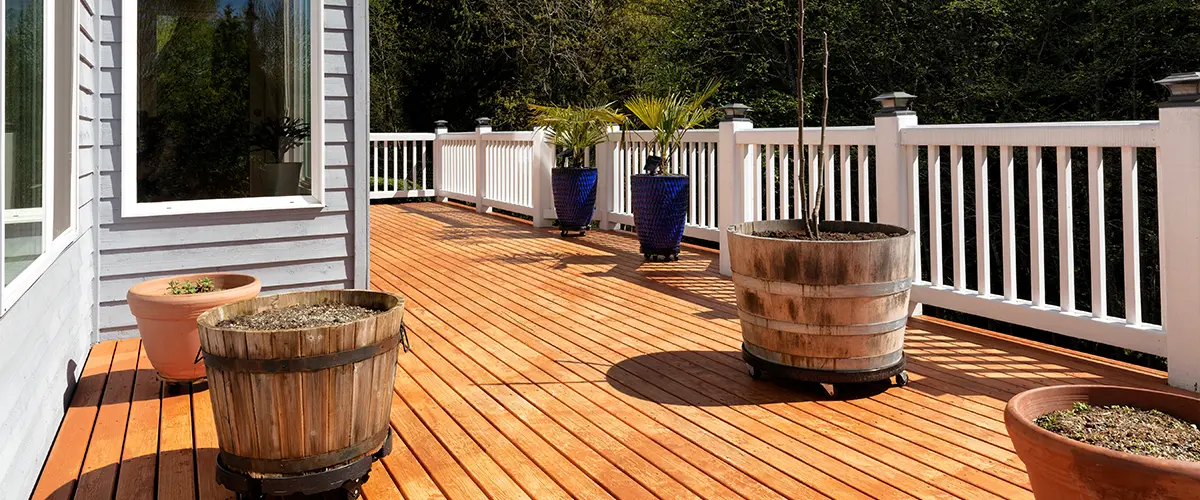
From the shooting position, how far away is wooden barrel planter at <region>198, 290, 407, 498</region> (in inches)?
73.4

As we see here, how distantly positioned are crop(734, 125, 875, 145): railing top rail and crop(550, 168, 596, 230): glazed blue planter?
2.39m

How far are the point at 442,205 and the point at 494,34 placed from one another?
590 cm

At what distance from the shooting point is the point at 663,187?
572 centimetres

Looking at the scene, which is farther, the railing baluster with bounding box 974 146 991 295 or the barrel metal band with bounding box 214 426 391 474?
the railing baluster with bounding box 974 146 991 295

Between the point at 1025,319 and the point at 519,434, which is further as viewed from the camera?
Result: the point at 1025,319

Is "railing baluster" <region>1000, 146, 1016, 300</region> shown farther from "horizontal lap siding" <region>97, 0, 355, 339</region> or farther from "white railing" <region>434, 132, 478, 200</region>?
"white railing" <region>434, 132, 478, 200</region>

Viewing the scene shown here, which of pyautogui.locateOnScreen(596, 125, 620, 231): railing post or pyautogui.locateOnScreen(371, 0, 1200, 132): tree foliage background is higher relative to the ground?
pyautogui.locateOnScreen(371, 0, 1200, 132): tree foliage background

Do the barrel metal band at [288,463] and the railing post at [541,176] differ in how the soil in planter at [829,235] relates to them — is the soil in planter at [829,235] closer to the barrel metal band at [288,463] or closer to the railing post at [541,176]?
the barrel metal band at [288,463]

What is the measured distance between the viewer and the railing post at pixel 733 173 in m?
5.02

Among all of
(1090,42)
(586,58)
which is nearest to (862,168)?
(1090,42)

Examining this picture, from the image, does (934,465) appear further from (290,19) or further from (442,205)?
(442,205)

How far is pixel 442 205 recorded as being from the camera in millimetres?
10609

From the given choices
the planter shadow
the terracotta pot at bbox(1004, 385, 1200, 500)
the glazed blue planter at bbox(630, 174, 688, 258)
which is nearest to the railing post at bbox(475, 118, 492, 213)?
the glazed blue planter at bbox(630, 174, 688, 258)

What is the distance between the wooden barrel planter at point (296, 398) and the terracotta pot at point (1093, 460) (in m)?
1.36
